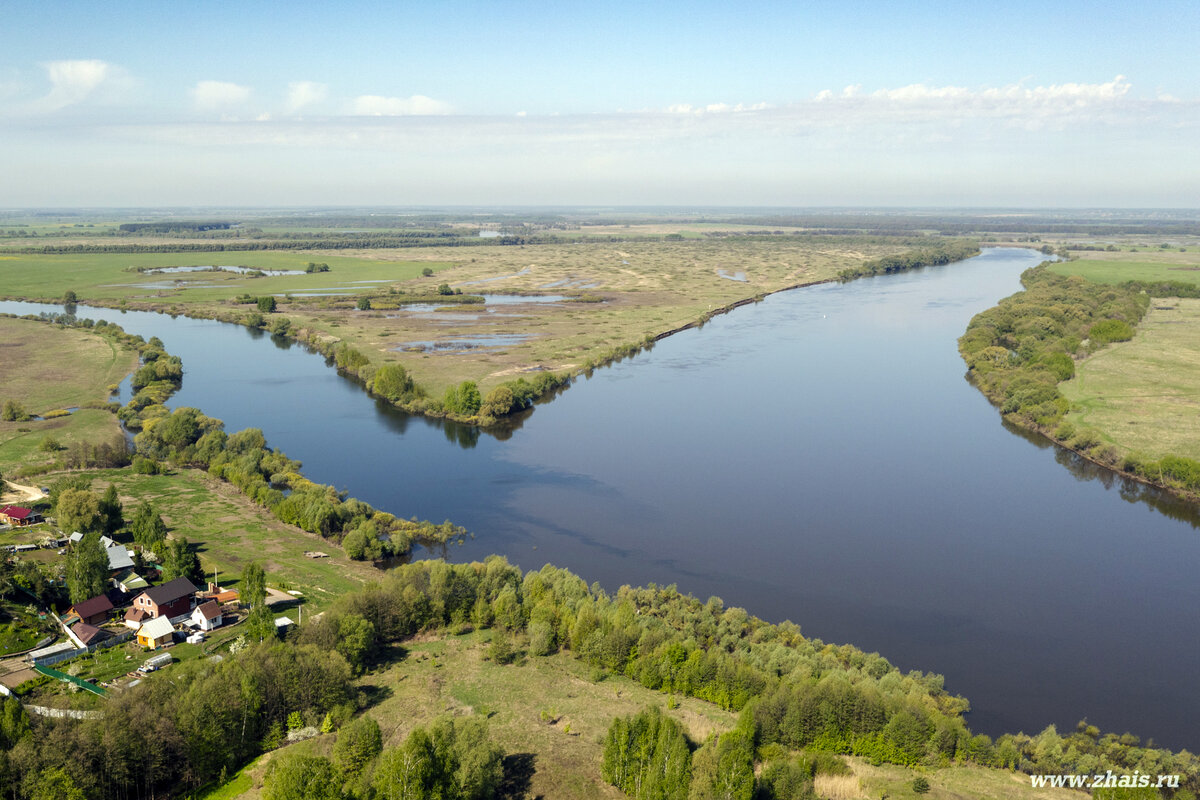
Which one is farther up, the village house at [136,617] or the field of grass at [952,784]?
the village house at [136,617]

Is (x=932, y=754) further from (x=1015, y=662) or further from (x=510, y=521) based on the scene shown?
(x=510, y=521)

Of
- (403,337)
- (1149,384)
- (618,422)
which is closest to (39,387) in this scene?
(403,337)

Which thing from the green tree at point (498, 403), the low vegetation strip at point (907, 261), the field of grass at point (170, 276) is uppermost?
the low vegetation strip at point (907, 261)

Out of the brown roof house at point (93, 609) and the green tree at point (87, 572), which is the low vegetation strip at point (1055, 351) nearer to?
the brown roof house at point (93, 609)

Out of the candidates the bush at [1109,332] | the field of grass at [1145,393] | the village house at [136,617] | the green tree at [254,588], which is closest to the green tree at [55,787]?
the green tree at [254,588]

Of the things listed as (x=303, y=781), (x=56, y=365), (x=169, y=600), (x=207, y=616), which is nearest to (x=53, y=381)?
(x=56, y=365)

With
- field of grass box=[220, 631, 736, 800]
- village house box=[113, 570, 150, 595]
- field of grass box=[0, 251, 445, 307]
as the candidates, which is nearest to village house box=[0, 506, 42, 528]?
village house box=[113, 570, 150, 595]
